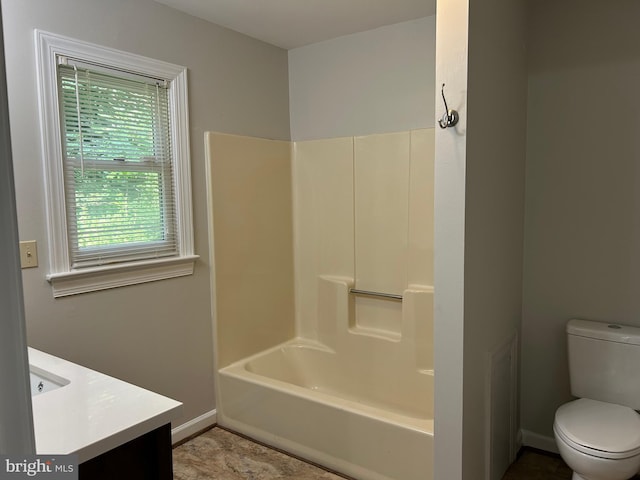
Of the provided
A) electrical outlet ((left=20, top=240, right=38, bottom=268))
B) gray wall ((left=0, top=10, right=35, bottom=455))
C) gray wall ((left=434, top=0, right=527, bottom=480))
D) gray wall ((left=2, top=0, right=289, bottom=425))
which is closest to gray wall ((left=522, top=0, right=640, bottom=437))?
gray wall ((left=434, top=0, right=527, bottom=480))

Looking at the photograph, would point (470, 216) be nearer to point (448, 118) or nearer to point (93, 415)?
point (448, 118)

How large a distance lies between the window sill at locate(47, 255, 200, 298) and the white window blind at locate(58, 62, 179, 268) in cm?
5

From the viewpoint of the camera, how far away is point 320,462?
2559 millimetres

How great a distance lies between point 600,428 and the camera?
81.4 inches

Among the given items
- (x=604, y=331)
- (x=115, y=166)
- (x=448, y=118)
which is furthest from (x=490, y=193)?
(x=115, y=166)

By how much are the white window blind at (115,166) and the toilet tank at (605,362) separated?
2221 mm

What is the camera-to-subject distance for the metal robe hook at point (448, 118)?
179 centimetres

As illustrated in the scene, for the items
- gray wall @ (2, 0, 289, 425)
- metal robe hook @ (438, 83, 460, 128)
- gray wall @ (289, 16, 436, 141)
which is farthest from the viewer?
gray wall @ (289, 16, 436, 141)

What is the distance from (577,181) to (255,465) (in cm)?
228

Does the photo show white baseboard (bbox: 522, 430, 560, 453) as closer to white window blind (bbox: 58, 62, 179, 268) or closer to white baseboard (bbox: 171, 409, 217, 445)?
white baseboard (bbox: 171, 409, 217, 445)

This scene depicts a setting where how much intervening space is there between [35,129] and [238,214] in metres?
1.24

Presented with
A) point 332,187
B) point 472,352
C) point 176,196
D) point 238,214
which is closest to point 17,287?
point 472,352

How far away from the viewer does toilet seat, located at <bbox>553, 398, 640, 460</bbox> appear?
6.34ft

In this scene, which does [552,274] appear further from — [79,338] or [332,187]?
[79,338]
